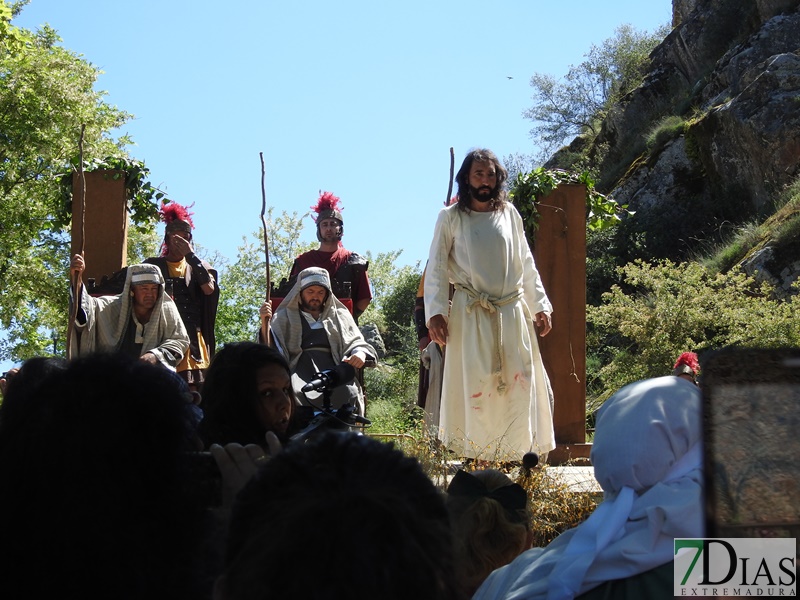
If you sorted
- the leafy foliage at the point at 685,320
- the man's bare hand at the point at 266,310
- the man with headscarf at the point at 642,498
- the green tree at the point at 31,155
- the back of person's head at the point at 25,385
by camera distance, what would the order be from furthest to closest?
the green tree at the point at 31,155
the leafy foliage at the point at 685,320
the man's bare hand at the point at 266,310
the man with headscarf at the point at 642,498
the back of person's head at the point at 25,385

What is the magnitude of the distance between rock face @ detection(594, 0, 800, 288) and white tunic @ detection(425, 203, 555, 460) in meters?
15.4

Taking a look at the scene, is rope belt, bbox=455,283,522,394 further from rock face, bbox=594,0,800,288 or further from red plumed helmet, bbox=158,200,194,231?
rock face, bbox=594,0,800,288

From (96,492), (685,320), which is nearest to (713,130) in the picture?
(685,320)

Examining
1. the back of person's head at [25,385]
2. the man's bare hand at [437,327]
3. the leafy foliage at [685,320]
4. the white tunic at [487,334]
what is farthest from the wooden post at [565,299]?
the back of person's head at [25,385]

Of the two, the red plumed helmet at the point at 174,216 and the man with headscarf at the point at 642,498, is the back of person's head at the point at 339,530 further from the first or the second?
the red plumed helmet at the point at 174,216

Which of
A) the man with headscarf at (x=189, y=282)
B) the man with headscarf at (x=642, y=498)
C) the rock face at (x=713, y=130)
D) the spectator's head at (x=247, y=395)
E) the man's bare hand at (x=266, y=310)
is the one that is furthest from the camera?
the rock face at (x=713, y=130)

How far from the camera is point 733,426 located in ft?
5.92

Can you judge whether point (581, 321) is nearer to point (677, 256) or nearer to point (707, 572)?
point (707, 572)

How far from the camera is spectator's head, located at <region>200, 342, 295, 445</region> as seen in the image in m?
3.96

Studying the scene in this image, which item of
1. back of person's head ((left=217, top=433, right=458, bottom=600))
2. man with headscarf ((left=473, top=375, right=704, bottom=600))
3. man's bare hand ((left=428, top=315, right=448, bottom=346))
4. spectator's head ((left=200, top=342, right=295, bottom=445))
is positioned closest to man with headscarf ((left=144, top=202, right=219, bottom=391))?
man's bare hand ((left=428, top=315, right=448, bottom=346))

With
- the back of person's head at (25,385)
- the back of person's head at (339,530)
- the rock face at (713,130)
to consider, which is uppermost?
the rock face at (713,130)

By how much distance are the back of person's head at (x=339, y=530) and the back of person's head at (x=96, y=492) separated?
7.1 inches

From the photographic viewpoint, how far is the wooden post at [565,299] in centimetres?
882

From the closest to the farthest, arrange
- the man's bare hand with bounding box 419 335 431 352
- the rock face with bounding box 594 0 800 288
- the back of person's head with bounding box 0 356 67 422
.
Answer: the back of person's head with bounding box 0 356 67 422
the man's bare hand with bounding box 419 335 431 352
the rock face with bounding box 594 0 800 288
